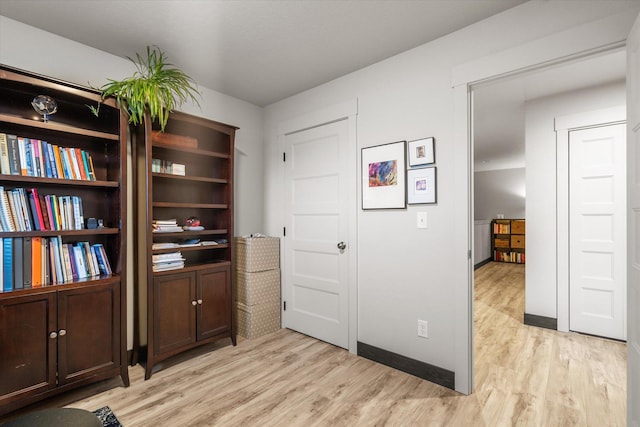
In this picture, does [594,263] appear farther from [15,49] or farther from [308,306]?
[15,49]

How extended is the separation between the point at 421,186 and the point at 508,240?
7.11 meters

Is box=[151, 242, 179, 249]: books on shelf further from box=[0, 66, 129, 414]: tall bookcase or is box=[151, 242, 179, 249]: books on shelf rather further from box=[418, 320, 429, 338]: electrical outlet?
box=[418, 320, 429, 338]: electrical outlet

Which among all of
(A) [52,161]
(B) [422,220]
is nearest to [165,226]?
(A) [52,161]

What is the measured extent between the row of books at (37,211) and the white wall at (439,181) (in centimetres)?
214

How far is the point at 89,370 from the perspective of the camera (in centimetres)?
201

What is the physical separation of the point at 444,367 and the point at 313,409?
98 centimetres

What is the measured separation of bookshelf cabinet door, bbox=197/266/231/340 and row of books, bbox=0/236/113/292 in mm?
717

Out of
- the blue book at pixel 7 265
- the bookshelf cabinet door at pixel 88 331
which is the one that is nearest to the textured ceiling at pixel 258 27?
the blue book at pixel 7 265

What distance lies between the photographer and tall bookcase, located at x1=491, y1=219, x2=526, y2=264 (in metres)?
7.79

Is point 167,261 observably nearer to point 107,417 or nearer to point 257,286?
point 257,286

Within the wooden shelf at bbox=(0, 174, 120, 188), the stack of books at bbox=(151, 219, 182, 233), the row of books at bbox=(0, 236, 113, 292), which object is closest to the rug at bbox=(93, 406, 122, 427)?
the row of books at bbox=(0, 236, 113, 292)

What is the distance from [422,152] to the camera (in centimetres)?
230

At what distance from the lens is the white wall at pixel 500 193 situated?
831 cm

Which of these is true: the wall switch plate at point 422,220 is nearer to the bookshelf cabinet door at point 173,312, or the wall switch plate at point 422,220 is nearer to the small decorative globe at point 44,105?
the bookshelf cabinet door at point 173,312
